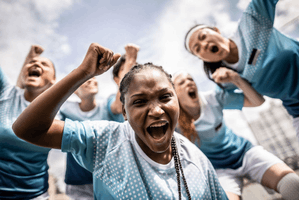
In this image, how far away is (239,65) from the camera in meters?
1.34

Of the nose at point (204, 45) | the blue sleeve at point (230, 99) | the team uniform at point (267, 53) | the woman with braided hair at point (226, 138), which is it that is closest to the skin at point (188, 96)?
the woman with braided hair at point (226, 138)

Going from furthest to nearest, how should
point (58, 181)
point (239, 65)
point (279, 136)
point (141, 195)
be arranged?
point (279, 136), point (58, 181), point (239, 65), point (141, 195)

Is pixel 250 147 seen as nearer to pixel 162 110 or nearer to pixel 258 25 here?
pixel 258 25

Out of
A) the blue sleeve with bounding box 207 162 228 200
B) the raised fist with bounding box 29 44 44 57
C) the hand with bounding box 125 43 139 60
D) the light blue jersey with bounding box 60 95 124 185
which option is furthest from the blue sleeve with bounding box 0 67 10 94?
the blue sleeve with bounding box 207 162 228 200

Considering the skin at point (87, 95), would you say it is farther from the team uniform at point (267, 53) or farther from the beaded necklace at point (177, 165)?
the team uniform at point (267, 53)

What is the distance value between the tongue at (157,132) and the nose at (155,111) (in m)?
0.07

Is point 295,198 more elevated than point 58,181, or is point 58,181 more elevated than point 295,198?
point 58,181

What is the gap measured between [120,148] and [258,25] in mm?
1237

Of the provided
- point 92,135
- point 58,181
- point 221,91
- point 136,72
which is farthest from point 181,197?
point 58,181

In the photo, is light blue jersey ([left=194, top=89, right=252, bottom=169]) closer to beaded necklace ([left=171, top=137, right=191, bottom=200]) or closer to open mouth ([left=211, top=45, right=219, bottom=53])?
open mouth ([left=211, top=45, right=219, bottom=53])

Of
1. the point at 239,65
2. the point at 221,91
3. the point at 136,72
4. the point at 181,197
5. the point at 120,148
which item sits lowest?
the point at 181,197

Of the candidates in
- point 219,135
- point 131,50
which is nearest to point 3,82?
point 131,50

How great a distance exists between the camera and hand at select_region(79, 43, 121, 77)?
593 millimetres

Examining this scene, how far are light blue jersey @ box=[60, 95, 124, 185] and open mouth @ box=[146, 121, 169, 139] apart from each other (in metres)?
0.95
